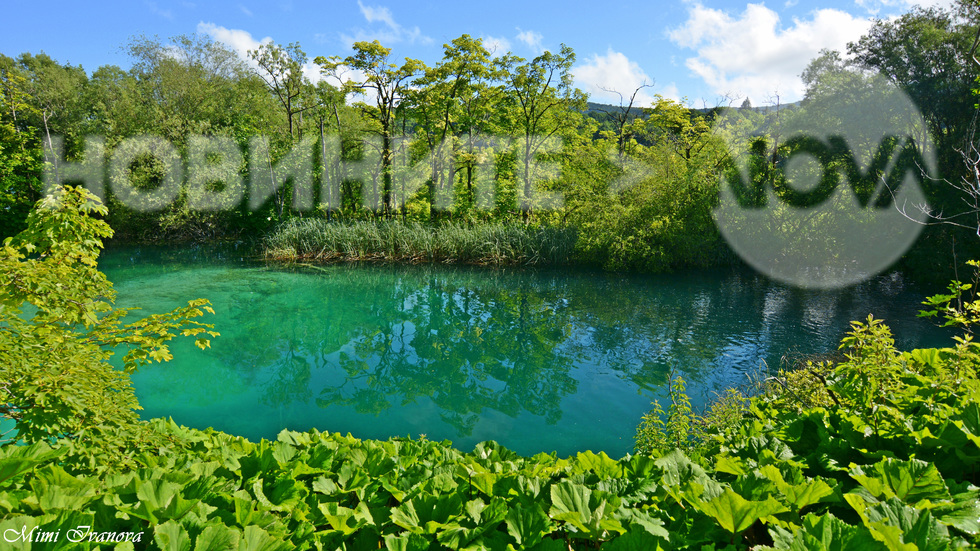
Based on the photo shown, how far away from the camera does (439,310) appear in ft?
32.8

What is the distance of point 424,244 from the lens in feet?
51.6

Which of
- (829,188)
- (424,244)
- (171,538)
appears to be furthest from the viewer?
(424,244)

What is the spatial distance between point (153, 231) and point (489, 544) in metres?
24.7

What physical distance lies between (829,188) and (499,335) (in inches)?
428

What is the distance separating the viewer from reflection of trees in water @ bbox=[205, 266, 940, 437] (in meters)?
6.10

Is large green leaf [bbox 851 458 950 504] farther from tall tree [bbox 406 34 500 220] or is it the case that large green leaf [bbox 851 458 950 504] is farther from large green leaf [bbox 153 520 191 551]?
tall tree [bbox 406 34 500 220]

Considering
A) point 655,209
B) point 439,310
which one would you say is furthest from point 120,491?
point 655,209

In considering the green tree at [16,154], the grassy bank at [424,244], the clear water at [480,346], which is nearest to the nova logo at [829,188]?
the clear water at [480,346]

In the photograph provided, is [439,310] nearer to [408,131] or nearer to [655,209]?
[655,209]

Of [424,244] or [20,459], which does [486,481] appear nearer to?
[20,459]

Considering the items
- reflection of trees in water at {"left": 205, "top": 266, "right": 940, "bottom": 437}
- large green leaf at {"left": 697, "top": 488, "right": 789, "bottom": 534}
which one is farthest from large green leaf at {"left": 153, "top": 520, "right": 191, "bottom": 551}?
reflection of trees in water at {"left": 205, "top": 266, "right": 940, "bottom": 437}

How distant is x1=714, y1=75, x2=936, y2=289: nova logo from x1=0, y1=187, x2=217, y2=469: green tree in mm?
13806

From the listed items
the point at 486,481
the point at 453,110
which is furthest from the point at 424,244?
the point at 486,481

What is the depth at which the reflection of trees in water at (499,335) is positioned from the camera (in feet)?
20.0
